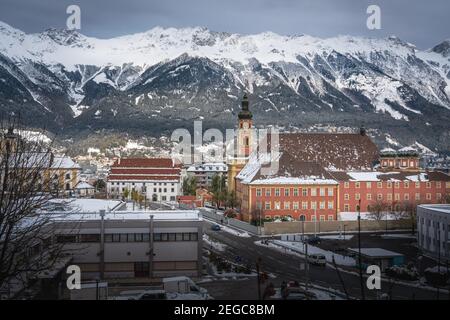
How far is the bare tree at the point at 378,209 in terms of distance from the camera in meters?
54.4

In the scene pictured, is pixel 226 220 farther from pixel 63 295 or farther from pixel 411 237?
pixel 63 295

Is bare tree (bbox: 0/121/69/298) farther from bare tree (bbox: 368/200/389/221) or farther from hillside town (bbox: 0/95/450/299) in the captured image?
bare tree (bbox: 368/200/389/221)

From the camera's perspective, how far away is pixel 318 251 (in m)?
39.4

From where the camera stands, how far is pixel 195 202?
240 feet

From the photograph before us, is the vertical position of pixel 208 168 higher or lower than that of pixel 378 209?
→ higher

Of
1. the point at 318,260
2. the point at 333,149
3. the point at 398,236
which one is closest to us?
the point at 318,260

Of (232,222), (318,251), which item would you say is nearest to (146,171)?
(232,222)

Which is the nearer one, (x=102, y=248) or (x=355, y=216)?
(x=102, y=248)

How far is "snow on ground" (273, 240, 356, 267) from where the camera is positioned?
3547cm

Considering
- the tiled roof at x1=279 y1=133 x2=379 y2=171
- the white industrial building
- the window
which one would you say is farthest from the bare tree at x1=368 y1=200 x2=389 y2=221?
the window

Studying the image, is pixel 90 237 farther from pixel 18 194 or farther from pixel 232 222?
pixel 232 222

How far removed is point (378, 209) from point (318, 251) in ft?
57.7
